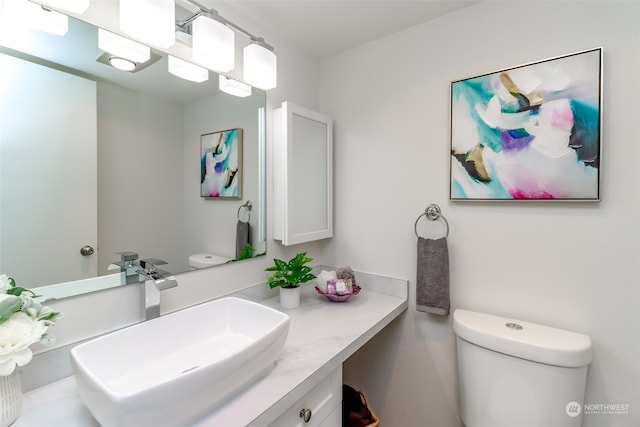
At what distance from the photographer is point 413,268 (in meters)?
1.48

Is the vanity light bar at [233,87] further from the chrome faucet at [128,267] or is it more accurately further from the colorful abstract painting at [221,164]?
the chrome faucet at [128,267]

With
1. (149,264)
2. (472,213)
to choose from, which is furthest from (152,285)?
(472,213)

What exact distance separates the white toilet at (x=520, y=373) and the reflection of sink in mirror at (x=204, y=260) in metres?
1.07

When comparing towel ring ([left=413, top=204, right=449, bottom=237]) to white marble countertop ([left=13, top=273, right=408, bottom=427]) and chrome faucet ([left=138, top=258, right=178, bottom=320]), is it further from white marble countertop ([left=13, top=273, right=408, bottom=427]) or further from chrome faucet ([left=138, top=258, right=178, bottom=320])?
chrome faucet ([left=138, top=258, right=178, bottom=320])

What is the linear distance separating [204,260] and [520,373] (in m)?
1.29

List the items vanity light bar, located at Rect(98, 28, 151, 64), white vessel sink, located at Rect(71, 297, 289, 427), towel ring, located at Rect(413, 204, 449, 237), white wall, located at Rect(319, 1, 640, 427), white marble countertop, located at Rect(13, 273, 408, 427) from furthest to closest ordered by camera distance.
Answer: towel ring, located at Rect(413, 204, 449, 237)
white wall, located at Rect(319, 1, 640, 427)
vanity light bar, located at Rect(98, 28, 151, 64)
white marble countertop, located at Rect(13, 273, 408, 427)
white vessel sink, located at Rect(71, 297, 289, 427)

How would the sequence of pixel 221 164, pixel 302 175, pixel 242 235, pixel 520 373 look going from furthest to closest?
pixel 302 175 < pixel 242 235 < pixel 221 164 < pixel 520 373

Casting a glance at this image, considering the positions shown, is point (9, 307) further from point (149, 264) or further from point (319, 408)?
point (319, 408)

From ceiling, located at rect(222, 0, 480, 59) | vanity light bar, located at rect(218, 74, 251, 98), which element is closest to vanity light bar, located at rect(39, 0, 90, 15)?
vanity light bar, located at rect(218, 74, 251, 98)

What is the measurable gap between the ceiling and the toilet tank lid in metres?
1.40

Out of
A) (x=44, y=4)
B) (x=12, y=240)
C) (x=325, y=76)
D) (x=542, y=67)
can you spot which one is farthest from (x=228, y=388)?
(x=325, y=76)

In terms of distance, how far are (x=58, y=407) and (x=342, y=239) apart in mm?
1341

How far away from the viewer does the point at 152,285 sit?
Answer: 0.98 m

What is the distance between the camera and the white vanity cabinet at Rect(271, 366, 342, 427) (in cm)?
83
